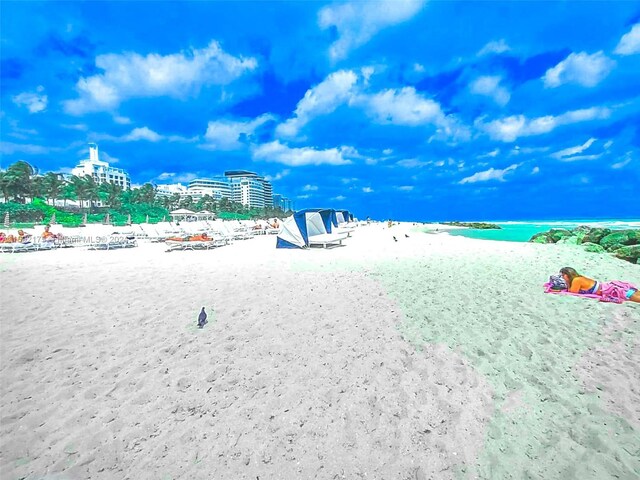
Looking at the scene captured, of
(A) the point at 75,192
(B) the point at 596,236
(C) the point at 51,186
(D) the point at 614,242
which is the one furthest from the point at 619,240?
(A) the point at 75,192

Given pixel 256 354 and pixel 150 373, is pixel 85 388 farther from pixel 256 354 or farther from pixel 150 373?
pixel 256 354

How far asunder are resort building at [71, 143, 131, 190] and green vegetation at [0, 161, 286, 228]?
42.1 m

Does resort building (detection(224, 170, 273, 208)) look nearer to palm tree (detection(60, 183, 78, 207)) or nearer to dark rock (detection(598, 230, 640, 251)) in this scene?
palm tree (detection(60, 183, 78, 207))

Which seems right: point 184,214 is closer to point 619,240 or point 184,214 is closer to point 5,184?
point 5,184

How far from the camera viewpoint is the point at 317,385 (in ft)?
10.8

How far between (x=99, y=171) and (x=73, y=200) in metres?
57.3

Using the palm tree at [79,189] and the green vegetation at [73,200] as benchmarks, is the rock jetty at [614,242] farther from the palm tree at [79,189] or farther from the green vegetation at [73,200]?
the palm tree at [79,189]

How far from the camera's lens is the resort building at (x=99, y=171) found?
104125 millimetres

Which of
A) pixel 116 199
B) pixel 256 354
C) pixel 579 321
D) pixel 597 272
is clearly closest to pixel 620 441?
pixel 579 321

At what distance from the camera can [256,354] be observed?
3.93m

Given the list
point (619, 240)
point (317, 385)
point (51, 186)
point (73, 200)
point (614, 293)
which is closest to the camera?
point (317, 385)

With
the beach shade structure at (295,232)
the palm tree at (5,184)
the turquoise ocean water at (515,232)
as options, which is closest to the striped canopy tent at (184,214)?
the palm tree at (5,184)

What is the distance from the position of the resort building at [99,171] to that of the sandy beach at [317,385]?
12184 centimetres

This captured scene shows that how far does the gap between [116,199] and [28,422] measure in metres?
73.6
